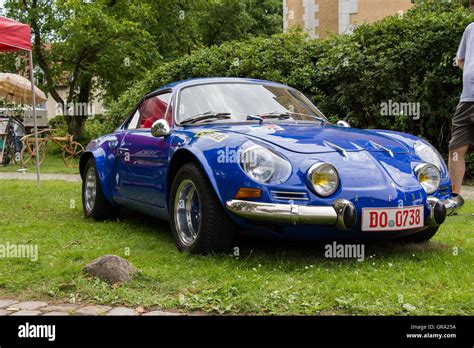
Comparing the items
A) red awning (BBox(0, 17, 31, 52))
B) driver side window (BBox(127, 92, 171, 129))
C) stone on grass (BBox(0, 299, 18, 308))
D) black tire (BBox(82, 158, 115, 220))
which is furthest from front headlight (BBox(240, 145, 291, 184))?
red awning (BBox(0, 17, 31, 52))

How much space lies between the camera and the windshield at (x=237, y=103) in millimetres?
5403

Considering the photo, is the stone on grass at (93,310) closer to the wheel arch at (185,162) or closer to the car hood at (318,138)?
the wheel arch at (185,162)

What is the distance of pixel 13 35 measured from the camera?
8.99 metres

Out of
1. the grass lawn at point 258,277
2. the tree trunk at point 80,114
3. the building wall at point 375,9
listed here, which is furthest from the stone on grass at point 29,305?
the tree trunk at point 80,114

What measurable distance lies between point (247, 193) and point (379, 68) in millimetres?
5996

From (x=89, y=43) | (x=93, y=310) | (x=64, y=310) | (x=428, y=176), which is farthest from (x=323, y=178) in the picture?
(x=89, y=43)

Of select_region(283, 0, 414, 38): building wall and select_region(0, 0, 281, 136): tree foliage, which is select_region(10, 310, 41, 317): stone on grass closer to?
select_region(283, 0, 414, 38): building wall

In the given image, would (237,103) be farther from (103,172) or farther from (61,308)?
(61,308)

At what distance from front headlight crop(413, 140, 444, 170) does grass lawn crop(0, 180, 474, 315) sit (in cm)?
69

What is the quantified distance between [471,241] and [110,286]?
9.96 ft

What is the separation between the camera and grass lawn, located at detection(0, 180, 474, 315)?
11.5ft

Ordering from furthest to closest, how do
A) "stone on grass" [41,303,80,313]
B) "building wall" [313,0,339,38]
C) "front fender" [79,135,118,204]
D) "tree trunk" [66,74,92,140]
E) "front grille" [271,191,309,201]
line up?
"tree trunk" [66,74,92,140]
"building wall" [313,0,339,38]
"front fender" [79,135,118,204]
"front grille" [271,191,309,201]
"stone on grass" [41,303,80,313]

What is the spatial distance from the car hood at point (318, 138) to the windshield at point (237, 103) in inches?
14.7
